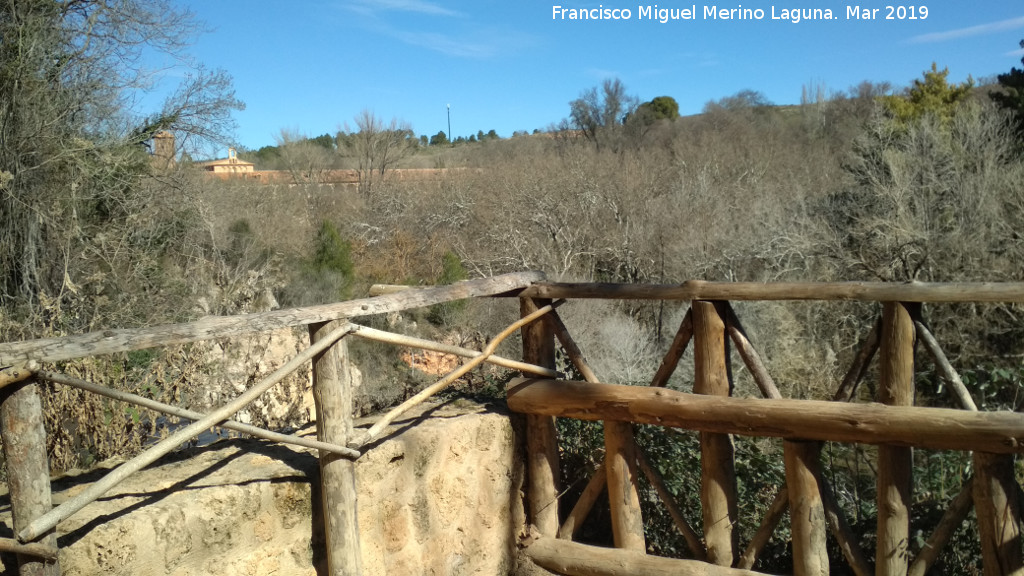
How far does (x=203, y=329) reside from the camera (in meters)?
2.60

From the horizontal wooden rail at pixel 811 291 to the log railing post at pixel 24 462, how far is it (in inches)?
97.6

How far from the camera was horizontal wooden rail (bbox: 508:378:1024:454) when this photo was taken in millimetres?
3066

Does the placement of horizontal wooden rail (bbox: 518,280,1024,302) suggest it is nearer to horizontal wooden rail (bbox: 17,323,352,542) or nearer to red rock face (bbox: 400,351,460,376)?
horizontal wooden rail (bbox: 17,323,352,542)

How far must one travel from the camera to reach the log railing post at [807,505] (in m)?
3.52

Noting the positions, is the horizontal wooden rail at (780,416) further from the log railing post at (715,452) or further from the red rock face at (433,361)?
the red rock face at (433,361)

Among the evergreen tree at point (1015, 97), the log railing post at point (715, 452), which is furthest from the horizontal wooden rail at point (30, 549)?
the evergreen tree at point (1015, 97)

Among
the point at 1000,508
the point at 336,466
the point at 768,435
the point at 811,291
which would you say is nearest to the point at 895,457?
the point at 1000,508

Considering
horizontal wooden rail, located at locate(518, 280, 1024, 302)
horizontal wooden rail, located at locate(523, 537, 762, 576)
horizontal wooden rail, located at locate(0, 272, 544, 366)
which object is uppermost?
horizontal wooden rail, located at locate(0, 272, 544, 366)

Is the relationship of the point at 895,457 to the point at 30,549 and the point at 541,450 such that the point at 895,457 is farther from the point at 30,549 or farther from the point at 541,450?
the point at 30,549

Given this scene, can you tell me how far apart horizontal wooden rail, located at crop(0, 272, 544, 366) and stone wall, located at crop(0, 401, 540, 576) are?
579 millimetres

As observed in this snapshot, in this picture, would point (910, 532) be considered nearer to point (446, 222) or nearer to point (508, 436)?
point (508, 436)

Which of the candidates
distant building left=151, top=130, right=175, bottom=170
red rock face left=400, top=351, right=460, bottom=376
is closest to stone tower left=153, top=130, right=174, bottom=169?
distant building left=151, top=130, right=175, bottom=170

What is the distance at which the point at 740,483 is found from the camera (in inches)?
169

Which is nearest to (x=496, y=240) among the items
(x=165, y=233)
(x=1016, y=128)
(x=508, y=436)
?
(x=165, y=233)
